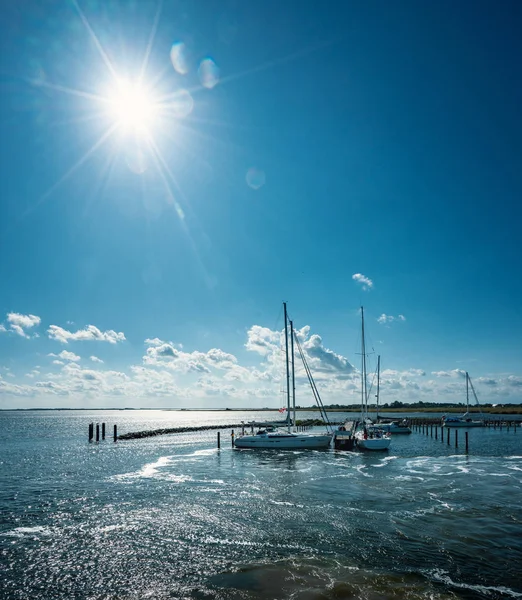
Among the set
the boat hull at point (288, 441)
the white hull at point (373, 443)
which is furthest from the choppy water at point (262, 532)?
the white hull at point (373, 443)

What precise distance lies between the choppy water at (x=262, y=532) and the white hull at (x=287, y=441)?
14772 mm

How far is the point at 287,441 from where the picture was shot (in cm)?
6159

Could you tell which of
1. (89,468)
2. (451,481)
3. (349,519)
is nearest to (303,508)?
(349,519)

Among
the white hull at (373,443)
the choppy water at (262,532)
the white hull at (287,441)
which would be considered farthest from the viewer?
the white hull at (287,441)

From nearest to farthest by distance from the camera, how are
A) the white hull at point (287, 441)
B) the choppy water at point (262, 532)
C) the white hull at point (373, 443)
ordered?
the choppy water at point (262, 532) < the white hull at point (373, 443) < the white hull at point (287, 441)

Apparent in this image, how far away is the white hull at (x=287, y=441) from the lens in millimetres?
61562

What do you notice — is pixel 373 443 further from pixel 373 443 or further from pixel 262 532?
pixel 262 532

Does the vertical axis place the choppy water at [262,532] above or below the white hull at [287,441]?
Result: above

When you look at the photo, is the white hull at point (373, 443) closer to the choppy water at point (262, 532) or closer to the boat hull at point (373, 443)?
the boat hull at point (373, 443)

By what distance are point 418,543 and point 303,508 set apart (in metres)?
9.25

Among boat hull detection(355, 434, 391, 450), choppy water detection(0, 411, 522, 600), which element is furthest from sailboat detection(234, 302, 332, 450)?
choppy water detection(0, 411, 522, 600)

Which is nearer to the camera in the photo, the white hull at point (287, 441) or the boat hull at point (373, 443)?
the boat hull at point (373, 443)

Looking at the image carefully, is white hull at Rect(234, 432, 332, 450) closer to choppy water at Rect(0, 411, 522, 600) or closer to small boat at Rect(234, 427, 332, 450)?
small boat at Rect(234, 427, 332, 450)

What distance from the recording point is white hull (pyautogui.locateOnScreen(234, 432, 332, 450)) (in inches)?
2424
